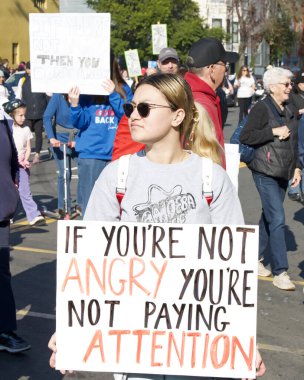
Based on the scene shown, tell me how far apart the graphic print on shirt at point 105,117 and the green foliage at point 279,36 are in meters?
60.8

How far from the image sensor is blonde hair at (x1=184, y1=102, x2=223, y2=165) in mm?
3429

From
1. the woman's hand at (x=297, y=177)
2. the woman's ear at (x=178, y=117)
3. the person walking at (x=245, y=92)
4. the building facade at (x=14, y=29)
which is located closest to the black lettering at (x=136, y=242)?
the woman's ear at (x=178, y=117)

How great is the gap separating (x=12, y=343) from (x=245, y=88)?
21.6m

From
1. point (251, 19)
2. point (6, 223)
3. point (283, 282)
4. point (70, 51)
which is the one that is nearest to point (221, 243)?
point (6, 223)

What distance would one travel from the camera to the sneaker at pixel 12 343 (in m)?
5.57

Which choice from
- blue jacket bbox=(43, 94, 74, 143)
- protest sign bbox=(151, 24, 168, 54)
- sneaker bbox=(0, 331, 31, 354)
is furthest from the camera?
protest sign bbox=(151, 24, 168, 54)

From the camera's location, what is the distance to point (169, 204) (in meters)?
3.14

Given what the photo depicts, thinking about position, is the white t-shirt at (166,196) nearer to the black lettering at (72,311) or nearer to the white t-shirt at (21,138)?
the black lettering at (72,311)

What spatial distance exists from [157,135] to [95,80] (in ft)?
14.3

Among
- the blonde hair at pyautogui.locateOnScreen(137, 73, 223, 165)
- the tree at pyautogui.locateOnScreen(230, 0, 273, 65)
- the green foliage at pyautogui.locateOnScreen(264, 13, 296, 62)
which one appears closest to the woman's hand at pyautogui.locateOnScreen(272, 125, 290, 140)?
the blonde hair at pyautogui.locateOnScreen(137, 73, 223, 165)

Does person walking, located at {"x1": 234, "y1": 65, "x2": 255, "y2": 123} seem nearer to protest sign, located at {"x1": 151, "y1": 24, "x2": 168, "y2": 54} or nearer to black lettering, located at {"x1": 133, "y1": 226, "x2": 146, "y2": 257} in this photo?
protest sign, located at {"x1": 151, "y1": 24, "x2": 168, "y2": 54}

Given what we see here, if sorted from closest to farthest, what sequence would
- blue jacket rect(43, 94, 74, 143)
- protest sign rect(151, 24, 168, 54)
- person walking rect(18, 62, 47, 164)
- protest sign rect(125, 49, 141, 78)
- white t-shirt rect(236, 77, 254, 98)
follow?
blue jacket rect(43, 94, 74, 143) → person walking rect(18, 62, 47, 164) → protest sign rect(151, 24, 168, 54) → protest sign rect(125, 49, 141, 78) → white t-shirt rect(236, 77, 254, 98)

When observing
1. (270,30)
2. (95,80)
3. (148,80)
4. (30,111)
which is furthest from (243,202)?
(270,30)

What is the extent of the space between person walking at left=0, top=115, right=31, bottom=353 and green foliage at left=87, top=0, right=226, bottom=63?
4553 cm
